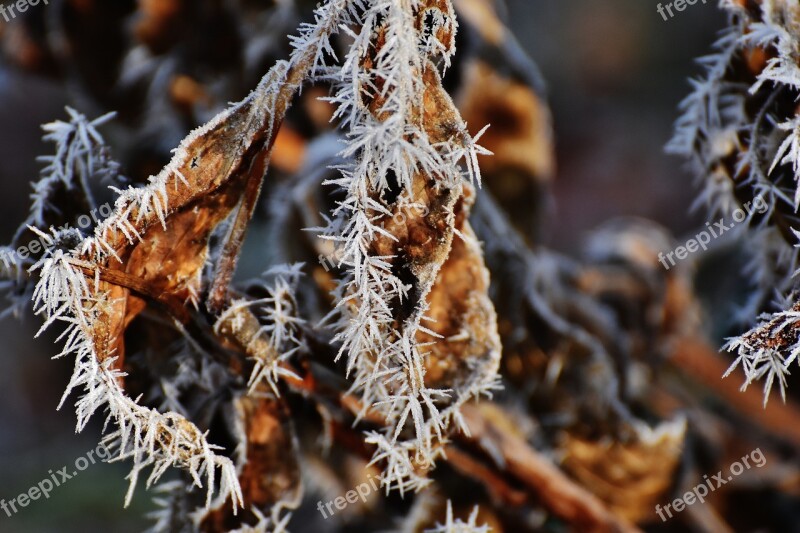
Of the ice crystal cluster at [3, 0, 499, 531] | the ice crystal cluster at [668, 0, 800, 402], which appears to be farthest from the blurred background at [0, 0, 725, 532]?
the ice crystal cluster at [3, 0, 499, 531]

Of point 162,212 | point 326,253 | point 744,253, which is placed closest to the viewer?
point 162,212

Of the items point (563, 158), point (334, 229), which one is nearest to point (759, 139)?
point (334, 229)

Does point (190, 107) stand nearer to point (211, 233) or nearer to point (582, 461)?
point (211, 233)

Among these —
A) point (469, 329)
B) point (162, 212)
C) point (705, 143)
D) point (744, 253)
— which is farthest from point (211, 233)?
point (744, 253)

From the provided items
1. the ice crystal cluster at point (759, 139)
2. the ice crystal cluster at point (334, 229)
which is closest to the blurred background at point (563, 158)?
the ice crystal cluster at point (759, 139)

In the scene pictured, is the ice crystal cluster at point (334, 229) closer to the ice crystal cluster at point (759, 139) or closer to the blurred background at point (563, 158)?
the ice crystal cluster at point (759, 139)

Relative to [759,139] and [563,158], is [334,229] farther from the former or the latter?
[563,158]
